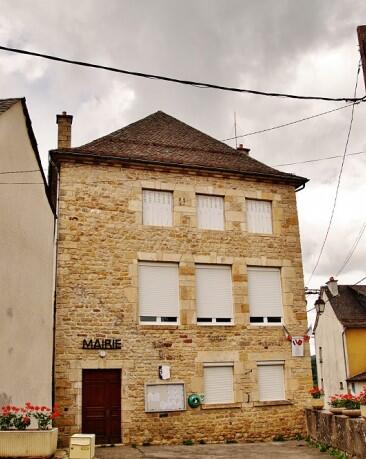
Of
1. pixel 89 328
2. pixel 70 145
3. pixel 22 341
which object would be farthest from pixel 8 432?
pixel 70 145

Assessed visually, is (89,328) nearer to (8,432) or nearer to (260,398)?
(260,398)

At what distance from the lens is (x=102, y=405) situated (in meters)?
13.4

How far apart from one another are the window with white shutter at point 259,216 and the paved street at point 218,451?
6022 mm

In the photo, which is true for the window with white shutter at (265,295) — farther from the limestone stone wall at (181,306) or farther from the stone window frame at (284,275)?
the limestone stone wall at (181,306)

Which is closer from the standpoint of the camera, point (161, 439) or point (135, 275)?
point (161, 439)

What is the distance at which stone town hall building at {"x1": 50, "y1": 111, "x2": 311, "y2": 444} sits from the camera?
1350 cm

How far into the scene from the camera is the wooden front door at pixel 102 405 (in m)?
13.2

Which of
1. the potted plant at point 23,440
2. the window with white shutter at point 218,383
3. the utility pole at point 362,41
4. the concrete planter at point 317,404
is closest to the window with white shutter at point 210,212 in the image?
the window with white shutter at point 218,383

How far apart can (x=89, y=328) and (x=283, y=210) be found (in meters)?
6.92

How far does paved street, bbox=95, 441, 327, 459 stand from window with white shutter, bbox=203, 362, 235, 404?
4.23ft

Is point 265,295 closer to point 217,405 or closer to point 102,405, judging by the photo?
point 217,405

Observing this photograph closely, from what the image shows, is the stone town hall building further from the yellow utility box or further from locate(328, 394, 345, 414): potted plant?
the yellow utility box

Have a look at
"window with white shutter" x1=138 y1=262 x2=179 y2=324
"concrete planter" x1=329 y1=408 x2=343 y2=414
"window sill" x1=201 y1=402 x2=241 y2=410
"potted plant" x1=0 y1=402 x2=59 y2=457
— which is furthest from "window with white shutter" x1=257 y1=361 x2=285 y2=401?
"potted plant" x1=0 y1=402 x2=59 y2=457

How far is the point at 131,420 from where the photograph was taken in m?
13.3
